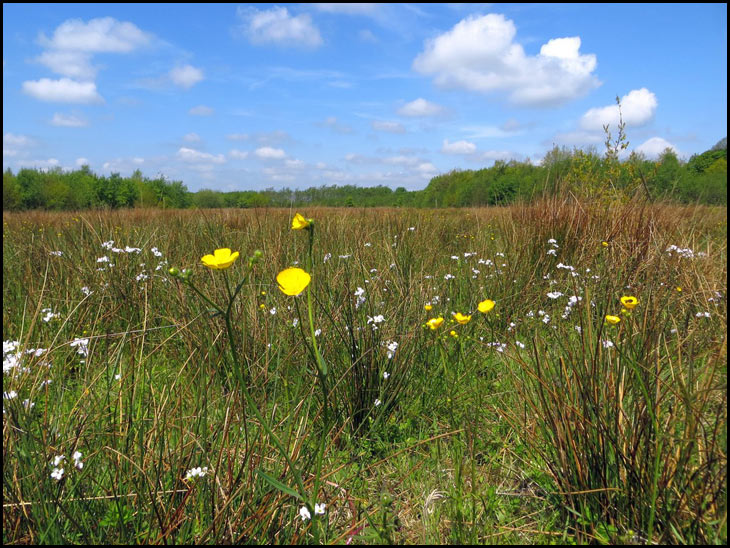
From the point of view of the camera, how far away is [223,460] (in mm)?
1344

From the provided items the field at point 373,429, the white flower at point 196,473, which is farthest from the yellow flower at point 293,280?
the white flower at point 196,473

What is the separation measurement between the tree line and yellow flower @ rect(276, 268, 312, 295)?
1.97 metres

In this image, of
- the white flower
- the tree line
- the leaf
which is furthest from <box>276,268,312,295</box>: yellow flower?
the tree line

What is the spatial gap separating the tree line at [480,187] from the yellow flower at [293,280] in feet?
6.45

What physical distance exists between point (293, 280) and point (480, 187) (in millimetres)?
27908

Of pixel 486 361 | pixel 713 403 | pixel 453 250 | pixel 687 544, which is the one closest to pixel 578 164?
pixel 453 250

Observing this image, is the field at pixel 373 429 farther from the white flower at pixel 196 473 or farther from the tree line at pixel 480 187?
the tree line at pixel 480 187

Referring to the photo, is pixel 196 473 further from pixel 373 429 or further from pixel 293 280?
pixel 373 429

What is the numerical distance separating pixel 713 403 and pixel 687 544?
0.41 m

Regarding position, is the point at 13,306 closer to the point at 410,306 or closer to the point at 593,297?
the point at 410,306

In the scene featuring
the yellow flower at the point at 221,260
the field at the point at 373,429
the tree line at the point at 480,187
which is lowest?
the field at the point at 373,429

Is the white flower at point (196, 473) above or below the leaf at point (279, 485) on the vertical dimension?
below

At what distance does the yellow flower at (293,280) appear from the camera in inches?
34.0

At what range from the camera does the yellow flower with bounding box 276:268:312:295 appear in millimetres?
864
